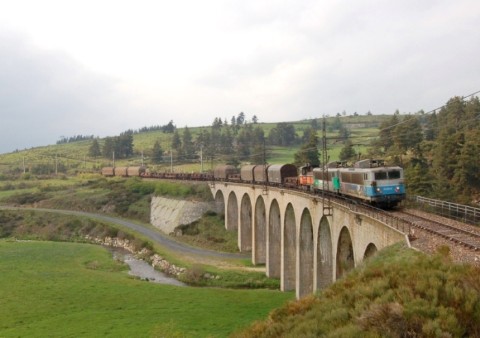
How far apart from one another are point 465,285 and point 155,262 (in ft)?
149

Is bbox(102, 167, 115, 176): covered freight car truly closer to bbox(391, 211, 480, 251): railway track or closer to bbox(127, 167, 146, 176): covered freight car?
bbox(127, 167, 146, 176): covered freight car

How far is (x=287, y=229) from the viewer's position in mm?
41031

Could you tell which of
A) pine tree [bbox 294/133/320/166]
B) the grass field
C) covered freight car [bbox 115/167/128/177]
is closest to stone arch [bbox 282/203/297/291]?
the grass field

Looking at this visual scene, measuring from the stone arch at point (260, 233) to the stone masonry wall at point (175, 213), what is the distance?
735 inches

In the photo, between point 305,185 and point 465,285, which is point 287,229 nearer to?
point 305,185

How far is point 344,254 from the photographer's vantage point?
91.0 ft

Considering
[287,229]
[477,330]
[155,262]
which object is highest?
[477,330]

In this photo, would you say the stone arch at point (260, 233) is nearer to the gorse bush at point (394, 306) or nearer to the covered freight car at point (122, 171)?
the gorse bush at point (394, 306)

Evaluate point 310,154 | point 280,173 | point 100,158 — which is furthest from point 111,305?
point 100,158

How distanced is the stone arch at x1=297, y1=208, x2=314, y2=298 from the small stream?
42.2ft

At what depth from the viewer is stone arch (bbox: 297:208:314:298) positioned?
36.5 meters

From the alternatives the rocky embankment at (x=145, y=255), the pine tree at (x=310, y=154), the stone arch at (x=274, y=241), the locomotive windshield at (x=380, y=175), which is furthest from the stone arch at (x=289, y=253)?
the pine tree at (x=310, y=154)

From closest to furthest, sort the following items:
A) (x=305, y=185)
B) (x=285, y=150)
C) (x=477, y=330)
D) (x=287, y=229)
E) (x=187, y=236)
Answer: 1. (x=477, y=330)
2. (x=287, y=229)
3. (x=305, y=185)
4. (x=187, y=236)
5. (x=285, y=150)

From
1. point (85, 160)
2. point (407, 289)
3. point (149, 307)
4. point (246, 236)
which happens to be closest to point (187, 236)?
point (246, 236)
